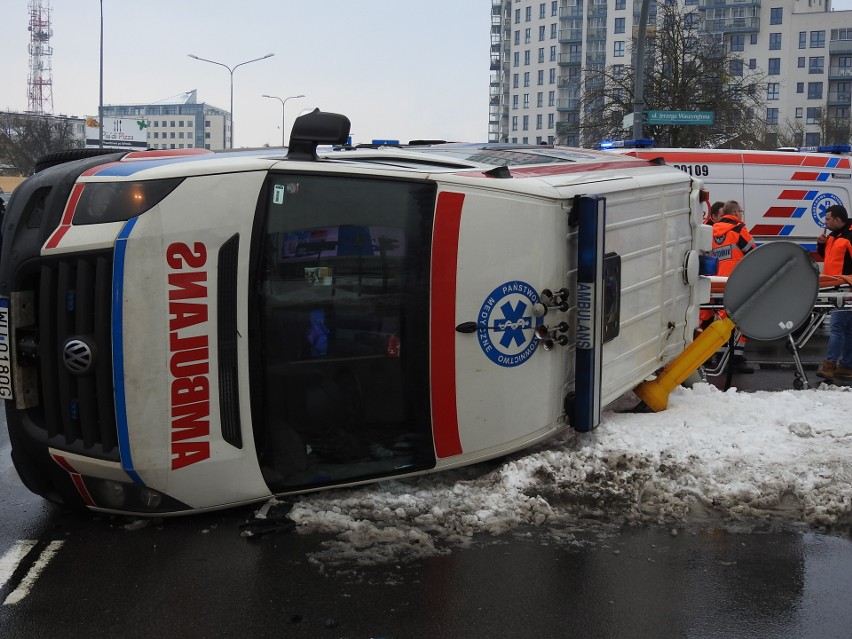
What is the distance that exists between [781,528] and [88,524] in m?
3.62

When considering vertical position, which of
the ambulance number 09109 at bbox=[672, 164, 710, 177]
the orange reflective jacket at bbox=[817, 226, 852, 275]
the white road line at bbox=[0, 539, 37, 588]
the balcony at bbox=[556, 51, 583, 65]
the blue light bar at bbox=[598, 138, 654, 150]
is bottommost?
the white road line at bbox=[0, 539, 37, 588]

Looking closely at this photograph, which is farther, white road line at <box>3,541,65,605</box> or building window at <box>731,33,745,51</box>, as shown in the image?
building window at <box>731,33,745,51</box>

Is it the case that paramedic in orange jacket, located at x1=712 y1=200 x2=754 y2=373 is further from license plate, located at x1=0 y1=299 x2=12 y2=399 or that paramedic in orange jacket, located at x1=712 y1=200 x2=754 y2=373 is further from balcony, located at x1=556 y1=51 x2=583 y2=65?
balcony, located at x1=556 y1=51 x2=583 y2=65

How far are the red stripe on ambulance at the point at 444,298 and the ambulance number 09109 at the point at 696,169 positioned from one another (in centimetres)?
903

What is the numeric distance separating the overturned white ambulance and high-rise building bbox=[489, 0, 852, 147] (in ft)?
305

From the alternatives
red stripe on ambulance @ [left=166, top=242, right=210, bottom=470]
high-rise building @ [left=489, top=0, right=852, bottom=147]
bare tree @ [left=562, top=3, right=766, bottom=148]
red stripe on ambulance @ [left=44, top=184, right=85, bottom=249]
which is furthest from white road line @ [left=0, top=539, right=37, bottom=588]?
high-rise building @ [left=489, top=0, right=852, bottom=147]

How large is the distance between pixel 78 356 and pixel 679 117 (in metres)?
14.9

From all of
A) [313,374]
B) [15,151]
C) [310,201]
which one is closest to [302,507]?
[313,374]

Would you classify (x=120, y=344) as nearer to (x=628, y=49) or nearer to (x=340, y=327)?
(x=340, y=327)

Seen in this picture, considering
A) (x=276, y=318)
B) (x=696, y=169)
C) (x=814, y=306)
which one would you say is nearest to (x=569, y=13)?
(x=696, y=169)

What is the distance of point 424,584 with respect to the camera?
4.07 meters

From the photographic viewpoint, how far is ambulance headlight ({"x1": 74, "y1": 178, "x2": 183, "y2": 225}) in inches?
169

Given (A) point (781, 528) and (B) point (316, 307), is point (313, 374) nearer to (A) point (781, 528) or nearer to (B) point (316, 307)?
(B) point (316, 307)

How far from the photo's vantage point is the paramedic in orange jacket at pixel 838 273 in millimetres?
9273
